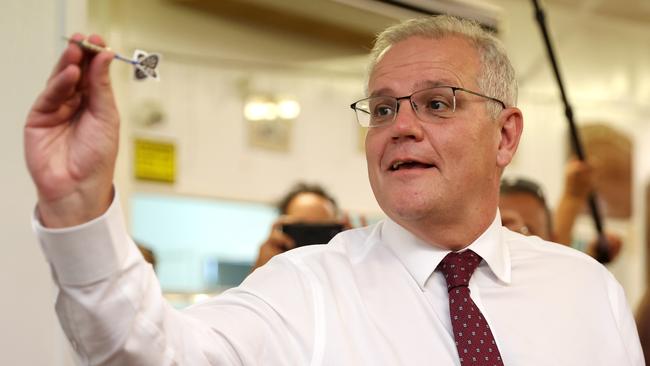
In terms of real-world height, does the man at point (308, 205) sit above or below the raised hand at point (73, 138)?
below

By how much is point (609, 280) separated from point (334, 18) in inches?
71.0

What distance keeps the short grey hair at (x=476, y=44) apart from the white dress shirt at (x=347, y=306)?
9.4 inches

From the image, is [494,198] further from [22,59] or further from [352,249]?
[22,59]

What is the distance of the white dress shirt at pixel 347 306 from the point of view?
107cm

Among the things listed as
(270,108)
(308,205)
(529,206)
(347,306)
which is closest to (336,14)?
(270,108)

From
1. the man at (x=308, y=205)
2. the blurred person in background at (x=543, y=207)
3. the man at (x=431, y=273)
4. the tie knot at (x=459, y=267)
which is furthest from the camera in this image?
the man at (x=308, y=205)

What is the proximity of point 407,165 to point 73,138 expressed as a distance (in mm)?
723

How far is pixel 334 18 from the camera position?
11.0 feet

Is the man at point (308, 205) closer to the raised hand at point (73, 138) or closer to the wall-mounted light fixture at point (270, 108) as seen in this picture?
the wall-mounted light fixture at point (270, 108)

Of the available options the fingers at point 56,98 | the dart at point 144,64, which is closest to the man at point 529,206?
the dart at point 144,64

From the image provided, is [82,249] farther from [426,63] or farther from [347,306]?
[426,63]

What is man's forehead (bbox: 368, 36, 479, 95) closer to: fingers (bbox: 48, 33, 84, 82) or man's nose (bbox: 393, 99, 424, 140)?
man's nose (bbox: 393, 99, 424, 140)

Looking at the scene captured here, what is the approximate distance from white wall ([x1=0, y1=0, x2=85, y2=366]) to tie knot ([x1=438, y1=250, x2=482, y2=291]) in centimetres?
89

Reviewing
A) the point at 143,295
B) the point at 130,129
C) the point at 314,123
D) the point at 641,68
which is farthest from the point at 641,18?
the point at 143,295
